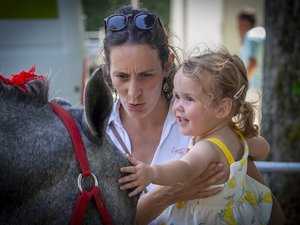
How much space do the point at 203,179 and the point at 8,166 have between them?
39.1 inches

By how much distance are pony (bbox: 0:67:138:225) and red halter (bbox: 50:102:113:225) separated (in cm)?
2

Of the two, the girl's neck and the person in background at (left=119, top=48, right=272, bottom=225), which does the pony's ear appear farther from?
the girl's neck

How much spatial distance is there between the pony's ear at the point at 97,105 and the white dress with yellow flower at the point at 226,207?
70 cm

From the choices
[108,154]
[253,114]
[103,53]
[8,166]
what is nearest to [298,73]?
[253,114]

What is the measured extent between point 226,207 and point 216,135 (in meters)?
0.34

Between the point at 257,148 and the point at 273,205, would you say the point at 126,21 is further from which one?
the point at 273,205

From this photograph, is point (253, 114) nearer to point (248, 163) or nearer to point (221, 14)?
point (248, 163)

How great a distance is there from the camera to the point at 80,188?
1494 mm

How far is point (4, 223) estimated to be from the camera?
1421 mm

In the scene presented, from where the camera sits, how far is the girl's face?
2102 millimetres

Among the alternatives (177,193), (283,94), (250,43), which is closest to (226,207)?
(177,193)

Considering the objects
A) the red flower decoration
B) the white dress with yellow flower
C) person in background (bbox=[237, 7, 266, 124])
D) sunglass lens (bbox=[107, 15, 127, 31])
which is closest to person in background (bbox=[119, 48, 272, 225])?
the white dress with yellow flower

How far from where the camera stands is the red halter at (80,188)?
149 cm

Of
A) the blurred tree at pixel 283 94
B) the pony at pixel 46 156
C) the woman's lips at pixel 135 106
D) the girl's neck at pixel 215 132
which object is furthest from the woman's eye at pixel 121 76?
the blurred tree at pixel 283 94
